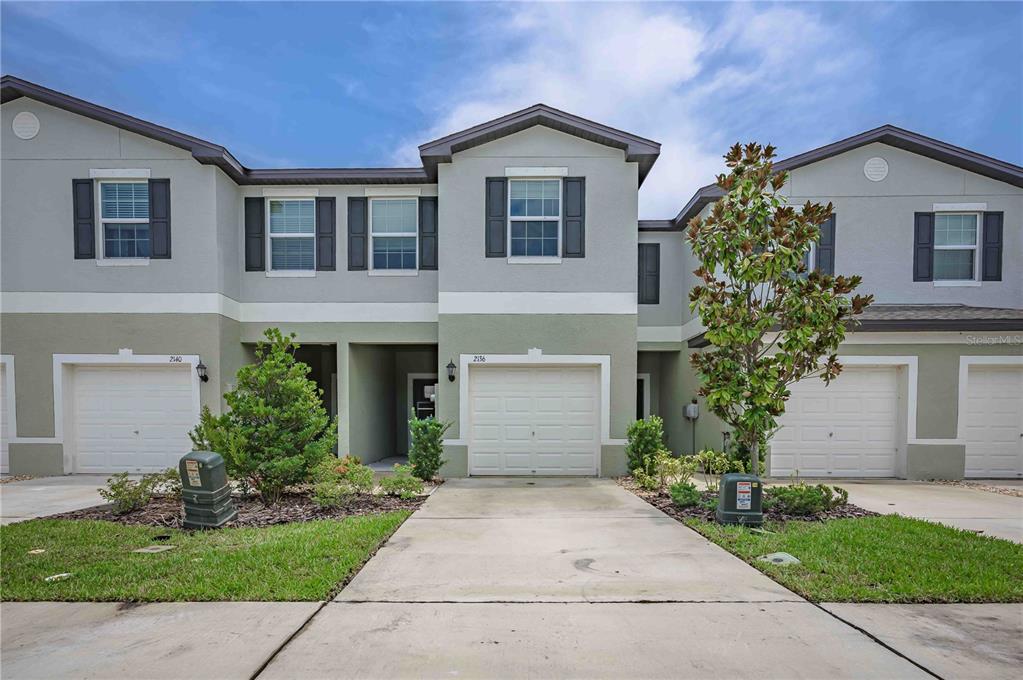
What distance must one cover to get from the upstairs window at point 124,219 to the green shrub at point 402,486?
7.26 m

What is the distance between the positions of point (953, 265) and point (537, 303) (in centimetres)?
935

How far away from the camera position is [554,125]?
34.1 feet

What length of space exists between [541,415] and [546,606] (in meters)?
6.53

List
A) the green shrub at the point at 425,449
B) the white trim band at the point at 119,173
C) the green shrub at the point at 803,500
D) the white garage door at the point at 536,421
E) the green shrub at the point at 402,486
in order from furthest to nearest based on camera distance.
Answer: the white garage door at the point at 536,421, the white trim band at the point at 119,173, the green shrub at the point at 425,449, the green shrub at the point at 402,486, the green shrub at the point at 803,500

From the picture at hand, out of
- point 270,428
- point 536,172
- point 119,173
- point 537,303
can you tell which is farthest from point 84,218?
point 537,303

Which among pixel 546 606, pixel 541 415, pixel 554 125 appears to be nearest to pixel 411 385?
pixel 541 415

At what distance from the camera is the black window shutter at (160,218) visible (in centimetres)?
1039

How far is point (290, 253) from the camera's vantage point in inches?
442

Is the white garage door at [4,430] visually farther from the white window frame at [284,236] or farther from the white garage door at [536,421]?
the white garage door at [536,421]

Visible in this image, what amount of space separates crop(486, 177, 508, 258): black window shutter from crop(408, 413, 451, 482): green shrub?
12.2 ft

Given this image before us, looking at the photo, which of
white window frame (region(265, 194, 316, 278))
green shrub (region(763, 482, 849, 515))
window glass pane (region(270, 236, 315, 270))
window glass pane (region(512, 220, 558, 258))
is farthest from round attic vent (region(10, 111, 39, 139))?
green shrub (region(763, 482, 849, 515))

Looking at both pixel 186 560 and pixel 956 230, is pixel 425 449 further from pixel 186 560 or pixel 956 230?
pixel 956 230

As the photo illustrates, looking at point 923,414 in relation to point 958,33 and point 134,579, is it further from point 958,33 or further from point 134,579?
point 134,579

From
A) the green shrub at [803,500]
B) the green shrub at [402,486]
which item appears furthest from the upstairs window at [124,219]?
the green shrub at [803,500]
